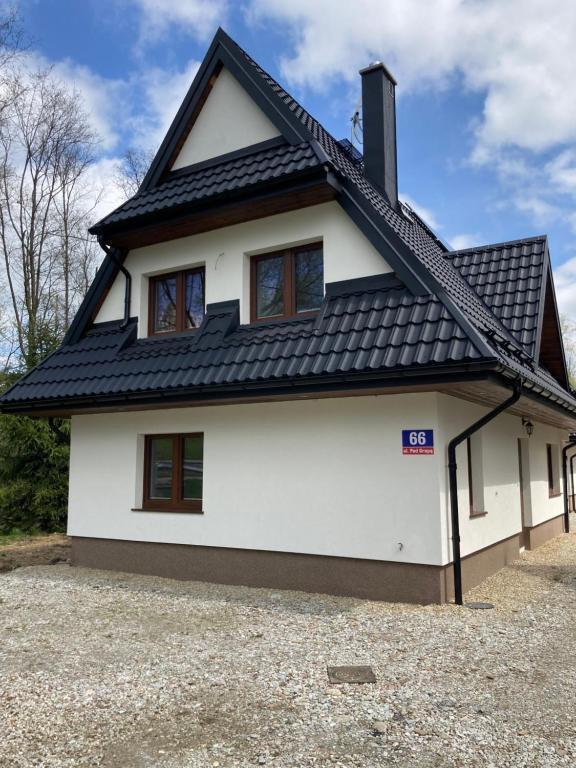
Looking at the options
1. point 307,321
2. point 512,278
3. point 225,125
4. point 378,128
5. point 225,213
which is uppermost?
point 378,128

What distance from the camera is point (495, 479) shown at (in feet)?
31.7

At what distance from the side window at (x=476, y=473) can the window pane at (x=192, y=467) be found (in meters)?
4.07

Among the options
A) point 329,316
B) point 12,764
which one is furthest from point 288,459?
point 12,764

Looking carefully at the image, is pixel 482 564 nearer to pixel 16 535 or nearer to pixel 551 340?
pixel 551 340

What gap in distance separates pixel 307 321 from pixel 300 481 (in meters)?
2.25

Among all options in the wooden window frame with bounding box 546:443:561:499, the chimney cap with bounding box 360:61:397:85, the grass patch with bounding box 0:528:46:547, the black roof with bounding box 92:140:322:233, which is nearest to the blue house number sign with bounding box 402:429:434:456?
the black roof with bounding box 92:140:322:233

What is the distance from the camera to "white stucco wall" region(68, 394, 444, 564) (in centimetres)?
731

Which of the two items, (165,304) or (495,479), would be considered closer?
(495,479)

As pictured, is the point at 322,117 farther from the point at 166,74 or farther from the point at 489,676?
the point at 489,676

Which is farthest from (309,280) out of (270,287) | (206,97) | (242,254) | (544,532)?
(544,532)

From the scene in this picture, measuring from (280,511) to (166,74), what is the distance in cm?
823

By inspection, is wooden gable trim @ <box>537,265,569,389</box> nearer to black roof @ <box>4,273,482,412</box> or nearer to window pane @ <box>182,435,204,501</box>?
black roof @ <box>4,273,482,412</box>

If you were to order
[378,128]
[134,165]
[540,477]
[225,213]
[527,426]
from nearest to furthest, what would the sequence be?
[225,213]
[378,128]
[527,426]
[540,477]
[134,165]

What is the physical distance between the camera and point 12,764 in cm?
353
